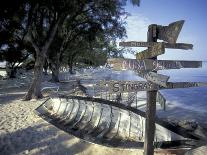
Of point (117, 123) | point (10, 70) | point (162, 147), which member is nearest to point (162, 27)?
point (162, 147)

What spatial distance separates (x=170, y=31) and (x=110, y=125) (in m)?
4.88

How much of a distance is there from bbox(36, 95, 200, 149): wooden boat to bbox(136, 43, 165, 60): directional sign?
102 inches

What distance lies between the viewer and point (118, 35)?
2705 centimetres

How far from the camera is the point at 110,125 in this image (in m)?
9.80

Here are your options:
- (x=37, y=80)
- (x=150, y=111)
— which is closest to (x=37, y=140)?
(x=150, y=111)

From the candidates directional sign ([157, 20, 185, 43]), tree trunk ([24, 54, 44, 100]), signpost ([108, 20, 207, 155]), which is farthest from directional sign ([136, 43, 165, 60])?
tree trunk ([24, 54, 44, 100])

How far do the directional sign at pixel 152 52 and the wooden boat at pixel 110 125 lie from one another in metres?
2.59

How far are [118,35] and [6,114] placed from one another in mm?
16149

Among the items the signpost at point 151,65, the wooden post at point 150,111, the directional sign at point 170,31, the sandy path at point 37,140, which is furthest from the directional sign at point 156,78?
the sandy path at point 37,140

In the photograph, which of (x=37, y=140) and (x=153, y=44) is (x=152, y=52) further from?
(x=37, y=140)

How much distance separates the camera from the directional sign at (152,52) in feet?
18.2

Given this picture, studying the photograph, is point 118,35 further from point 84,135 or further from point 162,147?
point 162,147

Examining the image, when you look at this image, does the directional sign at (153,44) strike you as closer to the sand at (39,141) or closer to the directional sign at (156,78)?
the directional sign at (156,78)

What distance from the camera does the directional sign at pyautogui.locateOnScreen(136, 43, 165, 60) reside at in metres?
5.55
